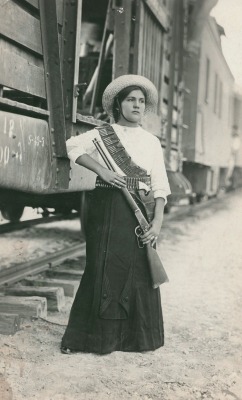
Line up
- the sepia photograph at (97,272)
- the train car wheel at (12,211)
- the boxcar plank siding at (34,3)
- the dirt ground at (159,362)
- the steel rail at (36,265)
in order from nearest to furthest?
the dirt ground at (159,362) → the sepia photograph at (97,272) → the boxcar plank siding at (34,3) → the steel rail at (36,265) → the train car wheel at (12,211)

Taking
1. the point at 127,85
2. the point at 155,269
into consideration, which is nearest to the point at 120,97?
the point at 127,85

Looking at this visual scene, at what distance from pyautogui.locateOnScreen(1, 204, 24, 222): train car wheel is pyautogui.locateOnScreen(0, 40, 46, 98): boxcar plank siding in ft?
13.7

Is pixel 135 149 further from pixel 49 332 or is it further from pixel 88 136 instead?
pixel 49 332

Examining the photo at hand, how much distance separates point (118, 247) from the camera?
10.4 feet

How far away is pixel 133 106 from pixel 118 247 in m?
0.83

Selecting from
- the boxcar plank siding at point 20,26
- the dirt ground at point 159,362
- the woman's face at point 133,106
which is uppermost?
the boxcar plank siding at point 20,26

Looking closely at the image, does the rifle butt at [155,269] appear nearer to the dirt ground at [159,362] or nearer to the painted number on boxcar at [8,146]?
the dirt ground at [159,362]

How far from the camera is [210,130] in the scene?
471 inches

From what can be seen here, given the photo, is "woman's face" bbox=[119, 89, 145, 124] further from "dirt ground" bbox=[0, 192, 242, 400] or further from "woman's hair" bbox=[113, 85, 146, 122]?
"dirt ground" bbox=[0, 192, 242, 400]

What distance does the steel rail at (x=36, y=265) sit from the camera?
4594mm

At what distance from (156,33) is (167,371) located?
4.58 metres

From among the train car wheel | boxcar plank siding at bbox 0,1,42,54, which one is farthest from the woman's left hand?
the train car wheel

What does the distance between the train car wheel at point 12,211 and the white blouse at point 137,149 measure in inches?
174

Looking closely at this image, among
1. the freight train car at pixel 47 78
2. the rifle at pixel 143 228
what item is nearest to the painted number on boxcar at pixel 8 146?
the freight train car at pixel 47 78
